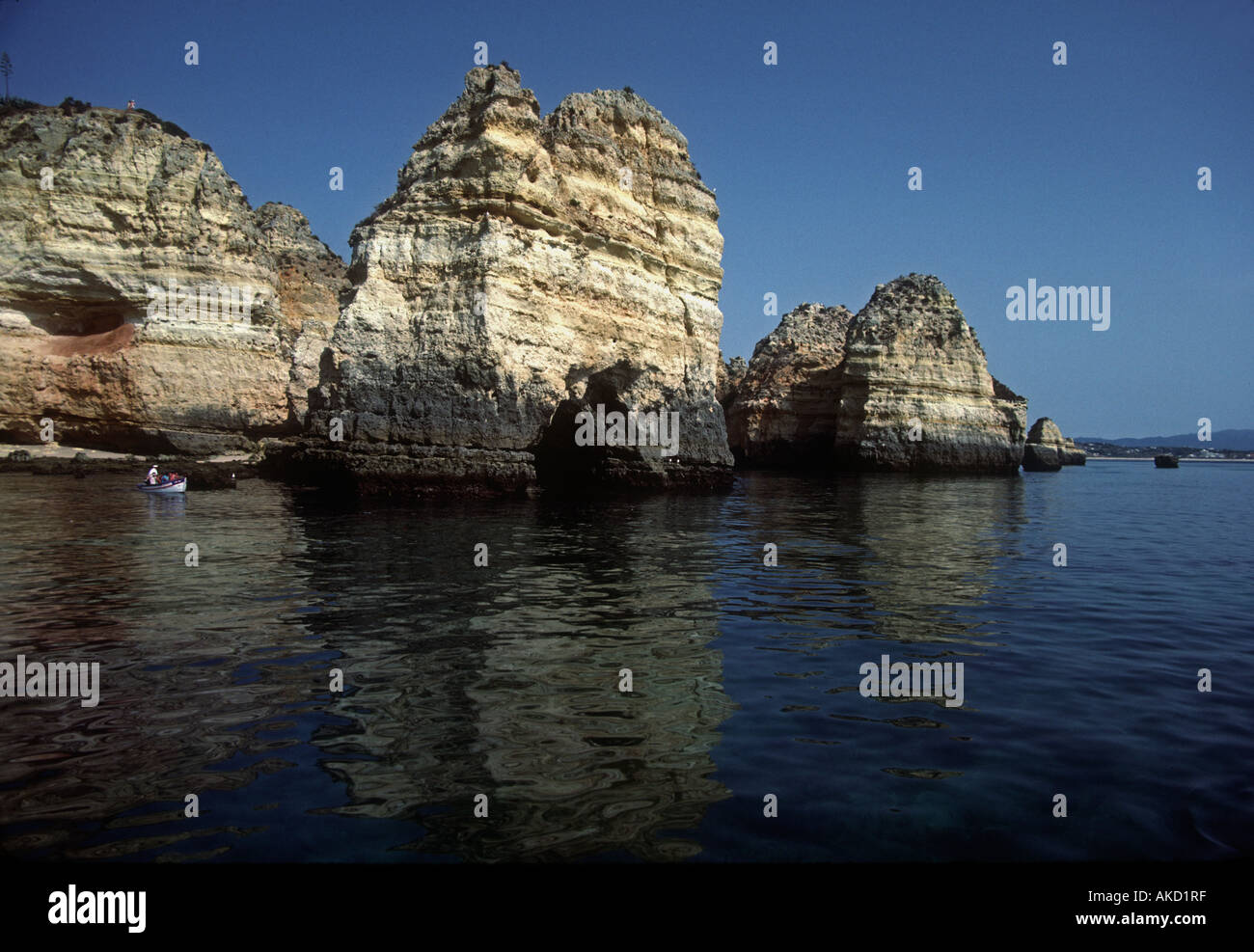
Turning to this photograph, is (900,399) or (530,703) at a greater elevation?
(900,399)

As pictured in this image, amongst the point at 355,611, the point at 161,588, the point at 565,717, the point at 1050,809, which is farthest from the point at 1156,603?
the point at 161,588

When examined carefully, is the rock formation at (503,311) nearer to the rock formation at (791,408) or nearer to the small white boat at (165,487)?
the small white boat at (165,487)

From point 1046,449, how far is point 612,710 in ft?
269

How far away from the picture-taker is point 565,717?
6.21 meters

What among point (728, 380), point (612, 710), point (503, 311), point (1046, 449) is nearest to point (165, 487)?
point (503, 311)

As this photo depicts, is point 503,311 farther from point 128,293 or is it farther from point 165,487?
point 128,293

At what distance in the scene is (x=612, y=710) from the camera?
643 centimetres

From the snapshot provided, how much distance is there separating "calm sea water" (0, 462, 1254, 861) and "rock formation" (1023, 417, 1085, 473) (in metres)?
68.5

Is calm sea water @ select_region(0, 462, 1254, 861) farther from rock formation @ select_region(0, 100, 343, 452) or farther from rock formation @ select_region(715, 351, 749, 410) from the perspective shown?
rock formation @ select_region(715, 351, 749, 410)

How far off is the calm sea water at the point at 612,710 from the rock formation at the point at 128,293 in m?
26.7

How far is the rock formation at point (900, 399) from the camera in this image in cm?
5503
